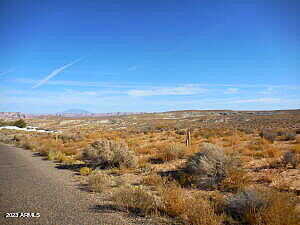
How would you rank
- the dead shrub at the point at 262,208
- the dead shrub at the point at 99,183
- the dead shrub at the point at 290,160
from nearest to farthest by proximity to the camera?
1. the dead shrub at the point at 262,208
2. the dead shrub at the point at 99,183
3. the dead shrub at the point at 290,160

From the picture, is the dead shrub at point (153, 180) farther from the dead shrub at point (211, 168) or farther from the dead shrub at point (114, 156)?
the dead shrub at point (114, 156)

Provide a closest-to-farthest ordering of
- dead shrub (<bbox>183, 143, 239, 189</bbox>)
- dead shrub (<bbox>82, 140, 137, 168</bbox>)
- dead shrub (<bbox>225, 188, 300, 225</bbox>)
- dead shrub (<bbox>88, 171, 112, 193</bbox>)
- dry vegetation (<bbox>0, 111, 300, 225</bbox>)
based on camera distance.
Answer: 1. dead shrub (<bbox>225, 188, 300, 225</bbox>)
2. dry vegetation (<bbox>0, 111, 300, 225</bbox>)
3. dead shrub (<bbox>88, 171, 112, 193</bbox>)
4. dead shrub (<bbox>183, 143, 239, 189</bbox>)
5. dead shrub (<bbox>82, 140, 137, 168</bbox>)

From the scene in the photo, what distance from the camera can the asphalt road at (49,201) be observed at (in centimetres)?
505

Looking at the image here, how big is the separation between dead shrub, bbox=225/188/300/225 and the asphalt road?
2184 mm

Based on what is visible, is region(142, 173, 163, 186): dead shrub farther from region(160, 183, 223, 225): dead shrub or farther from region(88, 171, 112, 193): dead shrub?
region(160, 183, 223, 225): dead shrub

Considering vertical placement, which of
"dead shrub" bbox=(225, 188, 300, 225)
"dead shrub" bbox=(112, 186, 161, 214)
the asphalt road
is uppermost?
"dead shrub" bbox=(225, 188, 300, 225)

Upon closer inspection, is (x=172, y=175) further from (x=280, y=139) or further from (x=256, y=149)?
(x=280, y=139)

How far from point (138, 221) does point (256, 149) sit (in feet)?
39.9

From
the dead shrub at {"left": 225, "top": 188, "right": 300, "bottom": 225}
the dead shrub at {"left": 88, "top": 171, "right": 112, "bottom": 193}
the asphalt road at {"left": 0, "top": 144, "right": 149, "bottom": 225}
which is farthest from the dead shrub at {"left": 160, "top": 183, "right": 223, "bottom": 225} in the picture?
the dead shrub at {"left": 88, "top": 171, "right": 112, "bottom": 193}

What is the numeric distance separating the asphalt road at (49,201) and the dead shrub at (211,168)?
3391 millimetres

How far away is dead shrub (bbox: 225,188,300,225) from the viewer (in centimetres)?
430

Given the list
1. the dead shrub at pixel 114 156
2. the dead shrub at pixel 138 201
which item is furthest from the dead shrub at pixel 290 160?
the dead shrub at pixel 138 201

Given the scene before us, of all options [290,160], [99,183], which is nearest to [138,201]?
[99,183]

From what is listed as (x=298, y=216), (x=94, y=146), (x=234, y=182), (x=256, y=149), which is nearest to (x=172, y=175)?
(x=234, y=182)
